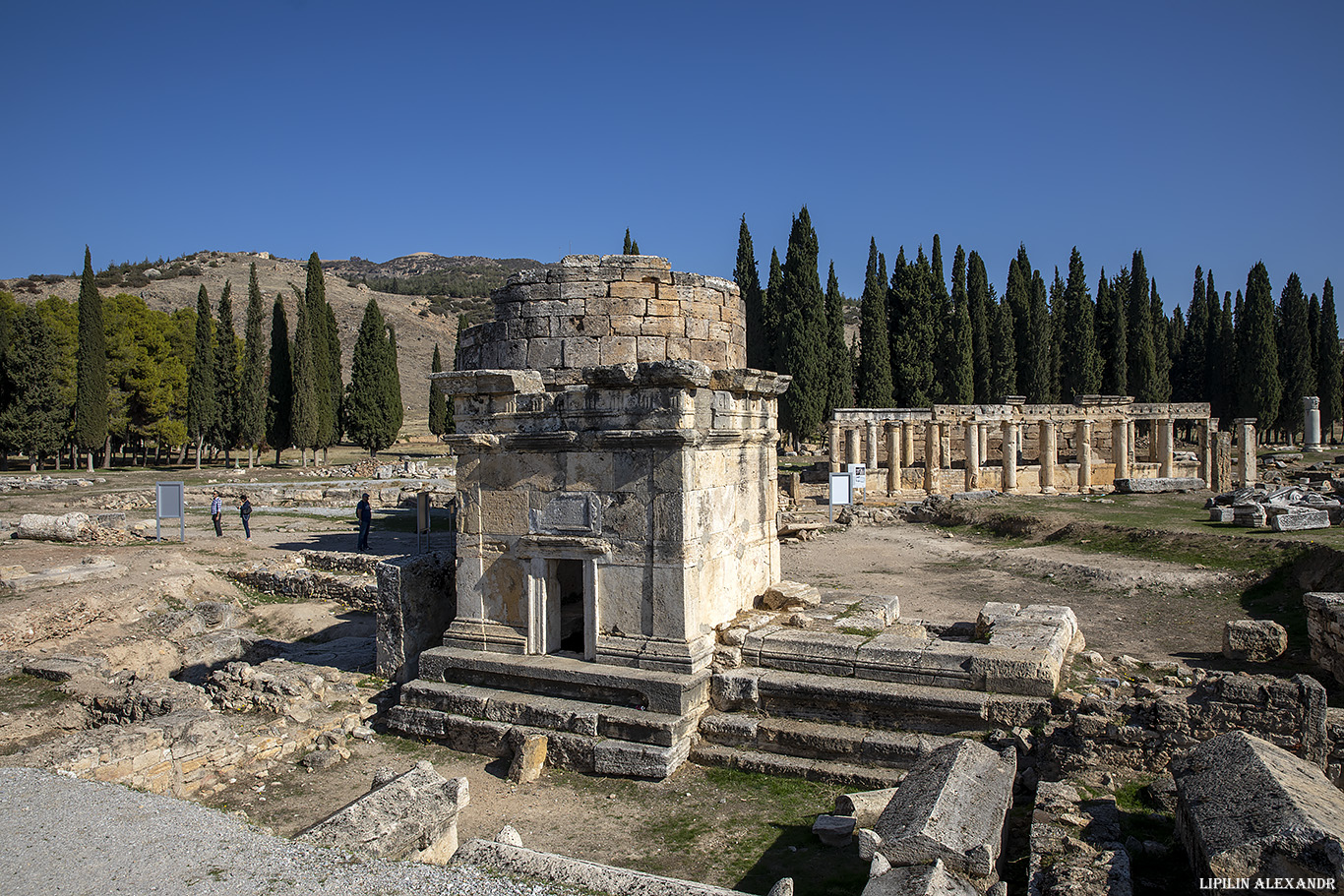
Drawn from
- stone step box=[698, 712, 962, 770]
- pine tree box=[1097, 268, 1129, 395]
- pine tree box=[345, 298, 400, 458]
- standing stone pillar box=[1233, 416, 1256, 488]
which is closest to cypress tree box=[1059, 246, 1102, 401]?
pine tree box=[1097, 268, 1129, 395]

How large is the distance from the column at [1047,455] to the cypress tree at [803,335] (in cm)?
1273

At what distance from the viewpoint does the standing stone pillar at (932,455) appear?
3219cm

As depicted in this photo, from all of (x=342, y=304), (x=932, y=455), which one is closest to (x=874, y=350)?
(x=932, y=455)

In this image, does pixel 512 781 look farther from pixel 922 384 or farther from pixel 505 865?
pixel 922 384

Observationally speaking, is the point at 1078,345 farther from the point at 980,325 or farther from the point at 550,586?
the point at 550,586

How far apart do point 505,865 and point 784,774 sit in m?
3.36

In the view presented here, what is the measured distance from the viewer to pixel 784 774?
7395 millimetres

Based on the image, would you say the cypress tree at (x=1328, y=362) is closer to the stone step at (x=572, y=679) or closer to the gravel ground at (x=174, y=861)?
the stone step at (x=572, y=679)

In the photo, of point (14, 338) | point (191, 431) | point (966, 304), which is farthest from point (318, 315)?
point (966, 304)

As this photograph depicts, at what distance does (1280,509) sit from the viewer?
2020 centimetres

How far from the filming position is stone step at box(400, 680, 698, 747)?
7.62m

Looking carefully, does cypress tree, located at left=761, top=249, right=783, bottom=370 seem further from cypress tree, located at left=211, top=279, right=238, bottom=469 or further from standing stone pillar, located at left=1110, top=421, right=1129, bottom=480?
cypress tree, located at left=211, top=279, right=238, bottom=469

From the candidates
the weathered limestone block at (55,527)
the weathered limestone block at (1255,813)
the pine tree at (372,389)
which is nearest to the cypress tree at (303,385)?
the pine tree at (372,389)

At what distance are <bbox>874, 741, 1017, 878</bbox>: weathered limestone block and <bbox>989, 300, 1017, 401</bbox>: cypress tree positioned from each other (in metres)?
42.1
